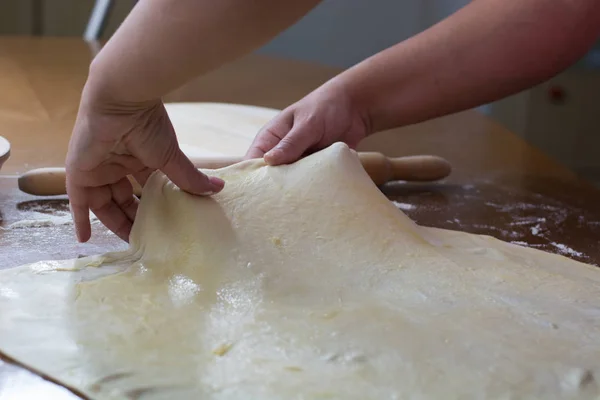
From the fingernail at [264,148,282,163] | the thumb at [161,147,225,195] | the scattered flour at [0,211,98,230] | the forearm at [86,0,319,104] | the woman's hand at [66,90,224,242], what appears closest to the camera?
the forearm at [86,0,319,104]

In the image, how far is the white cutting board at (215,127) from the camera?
1623mm

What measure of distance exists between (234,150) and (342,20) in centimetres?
248

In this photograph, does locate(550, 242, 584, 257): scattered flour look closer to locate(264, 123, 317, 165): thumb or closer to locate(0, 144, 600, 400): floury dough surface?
locate(0, 144, 600, 400): floury dough surface

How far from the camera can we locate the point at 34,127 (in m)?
1.91

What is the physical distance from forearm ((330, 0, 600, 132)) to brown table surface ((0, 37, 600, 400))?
0.24 meters

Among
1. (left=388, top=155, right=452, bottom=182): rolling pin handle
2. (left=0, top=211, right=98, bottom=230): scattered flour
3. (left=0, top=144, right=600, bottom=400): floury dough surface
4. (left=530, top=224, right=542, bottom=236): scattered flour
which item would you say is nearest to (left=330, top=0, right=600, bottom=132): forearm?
(left=388, top=155, right=452, bottom=182): rolling pin handle

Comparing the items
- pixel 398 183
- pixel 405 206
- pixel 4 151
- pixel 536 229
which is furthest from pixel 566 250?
pixel 4 151

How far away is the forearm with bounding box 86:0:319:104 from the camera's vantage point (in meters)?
0.78

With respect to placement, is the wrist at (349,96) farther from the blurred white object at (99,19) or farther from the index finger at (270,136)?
the blurred white object at (99,19)

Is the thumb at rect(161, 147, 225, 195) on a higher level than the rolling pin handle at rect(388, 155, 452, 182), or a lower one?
higher

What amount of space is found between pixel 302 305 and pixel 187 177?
0.84 feet

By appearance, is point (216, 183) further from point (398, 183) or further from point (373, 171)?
point (398, 183)

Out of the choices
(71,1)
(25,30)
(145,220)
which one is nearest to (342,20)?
(71,1)

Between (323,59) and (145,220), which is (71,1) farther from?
(145,220)
